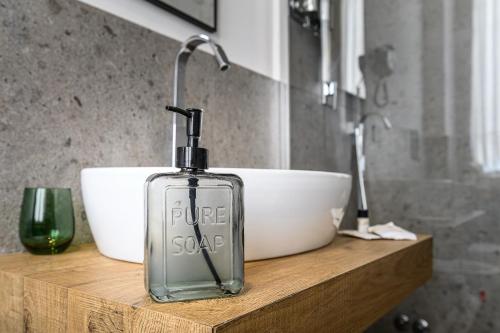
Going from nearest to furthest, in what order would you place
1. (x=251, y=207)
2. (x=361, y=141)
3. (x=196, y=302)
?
1. (x=196, y=302)
2. (x=251, y=207)
3. (x=361, y=141)

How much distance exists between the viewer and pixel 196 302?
479 mm

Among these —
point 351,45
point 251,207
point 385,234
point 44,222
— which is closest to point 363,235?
point 385,234

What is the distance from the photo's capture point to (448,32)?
58.4 inches

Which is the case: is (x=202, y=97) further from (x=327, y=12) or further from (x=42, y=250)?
(x=327, y=12)

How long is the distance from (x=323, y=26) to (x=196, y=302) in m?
1.44

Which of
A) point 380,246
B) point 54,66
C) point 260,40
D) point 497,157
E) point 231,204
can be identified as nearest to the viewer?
point 231,204

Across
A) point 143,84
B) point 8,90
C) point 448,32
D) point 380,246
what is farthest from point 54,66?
point 448,32

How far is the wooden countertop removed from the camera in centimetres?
45

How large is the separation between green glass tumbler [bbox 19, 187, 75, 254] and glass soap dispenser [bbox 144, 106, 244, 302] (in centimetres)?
34

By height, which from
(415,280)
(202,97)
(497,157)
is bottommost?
(415,280)

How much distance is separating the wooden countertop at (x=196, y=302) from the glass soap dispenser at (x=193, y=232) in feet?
0.08

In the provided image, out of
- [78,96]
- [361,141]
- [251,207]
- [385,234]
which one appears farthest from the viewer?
[361,141]

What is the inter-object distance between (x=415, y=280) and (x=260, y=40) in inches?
35.6

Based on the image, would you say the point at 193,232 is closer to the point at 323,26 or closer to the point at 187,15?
the point at 187,15
